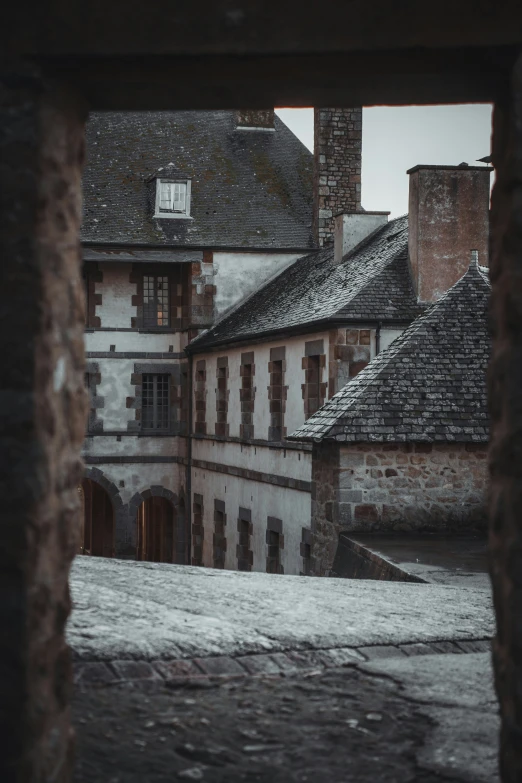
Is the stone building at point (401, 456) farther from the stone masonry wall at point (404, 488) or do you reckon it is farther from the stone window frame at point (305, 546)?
the stone window frame at point (305, 546)

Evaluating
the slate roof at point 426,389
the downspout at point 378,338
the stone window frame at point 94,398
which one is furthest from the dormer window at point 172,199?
the slate roof at point 426,389

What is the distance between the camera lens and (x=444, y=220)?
21.5m

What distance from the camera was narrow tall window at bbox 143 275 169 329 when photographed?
31078mm

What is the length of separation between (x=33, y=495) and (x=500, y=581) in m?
1.53

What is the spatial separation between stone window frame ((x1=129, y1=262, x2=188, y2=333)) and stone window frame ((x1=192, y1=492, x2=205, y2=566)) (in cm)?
479

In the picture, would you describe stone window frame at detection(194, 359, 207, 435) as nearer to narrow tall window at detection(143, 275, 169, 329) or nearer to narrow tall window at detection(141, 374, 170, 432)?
narrow tall window at detection(141, 374, 170, 432)

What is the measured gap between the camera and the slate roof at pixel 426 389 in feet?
49.0

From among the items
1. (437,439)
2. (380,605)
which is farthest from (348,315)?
(380,605)

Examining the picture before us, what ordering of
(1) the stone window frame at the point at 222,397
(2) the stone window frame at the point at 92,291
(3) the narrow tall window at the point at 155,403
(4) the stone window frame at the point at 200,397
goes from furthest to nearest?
1. (3) the narrow tall window at the point at 155,403
2. (2) the stone window frame at the point at 92,291
3. (4) the stone window frame at the point at 200,397
4. (1) the stone window frame at the point at 222,397

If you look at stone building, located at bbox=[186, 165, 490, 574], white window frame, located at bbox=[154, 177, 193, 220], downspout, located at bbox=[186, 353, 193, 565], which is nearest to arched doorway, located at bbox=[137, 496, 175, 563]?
downspout, located at bbox=[186, 353, 193, 565]

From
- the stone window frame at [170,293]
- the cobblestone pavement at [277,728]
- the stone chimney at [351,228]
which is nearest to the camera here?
the cobblestone pavement at [277,728]

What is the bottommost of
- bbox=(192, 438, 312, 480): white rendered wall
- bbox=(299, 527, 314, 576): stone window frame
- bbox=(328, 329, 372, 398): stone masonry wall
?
bbox=(299, 527, 314, 576): stone window frame

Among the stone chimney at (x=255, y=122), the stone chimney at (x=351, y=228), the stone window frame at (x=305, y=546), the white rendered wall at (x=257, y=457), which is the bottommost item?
the stone window frame at (x=305, y=546)

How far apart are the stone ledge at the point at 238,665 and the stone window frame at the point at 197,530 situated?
2277 centimetres
